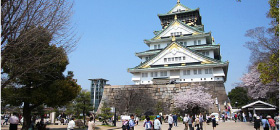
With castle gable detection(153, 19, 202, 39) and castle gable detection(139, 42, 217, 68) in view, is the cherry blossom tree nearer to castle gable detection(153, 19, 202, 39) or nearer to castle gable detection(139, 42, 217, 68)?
castle gable detection(139, 42, 217, 68)

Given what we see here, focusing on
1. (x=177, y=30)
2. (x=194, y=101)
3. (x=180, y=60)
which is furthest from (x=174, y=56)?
(x=194, y=101)

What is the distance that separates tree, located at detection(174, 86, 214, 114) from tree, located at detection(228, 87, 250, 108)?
30.1 m

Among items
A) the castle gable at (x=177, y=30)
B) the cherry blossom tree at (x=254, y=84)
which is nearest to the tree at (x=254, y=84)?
the cherry blossom tree at (x=254, y=84)

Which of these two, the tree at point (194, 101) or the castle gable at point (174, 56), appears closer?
the tree at point (194, 101)

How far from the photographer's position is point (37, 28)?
7.86m

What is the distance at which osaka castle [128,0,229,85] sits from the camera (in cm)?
3903

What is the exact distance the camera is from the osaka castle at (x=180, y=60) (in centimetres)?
3903

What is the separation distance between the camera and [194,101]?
29.5 meters

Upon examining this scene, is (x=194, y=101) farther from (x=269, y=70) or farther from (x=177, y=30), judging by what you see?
(x=177, y=30)

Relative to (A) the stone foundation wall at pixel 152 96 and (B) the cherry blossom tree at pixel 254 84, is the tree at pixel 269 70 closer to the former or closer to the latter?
(B) the cherry blossom tree at pixel 254 84

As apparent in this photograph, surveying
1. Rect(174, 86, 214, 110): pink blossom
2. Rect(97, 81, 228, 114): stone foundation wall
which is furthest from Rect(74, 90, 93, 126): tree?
Rect(174, 86, 214, 110): pink blossom

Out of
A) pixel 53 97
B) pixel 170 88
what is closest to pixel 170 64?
pixel 170 88

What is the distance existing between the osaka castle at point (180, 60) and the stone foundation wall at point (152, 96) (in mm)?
3845

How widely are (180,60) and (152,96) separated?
987cm
